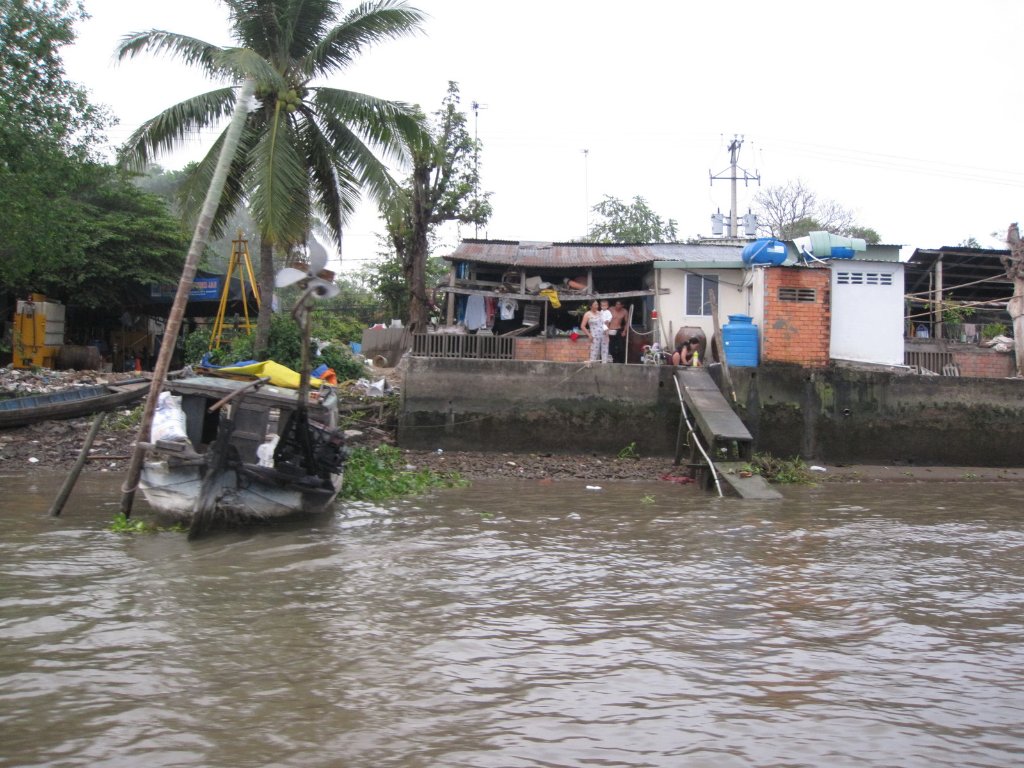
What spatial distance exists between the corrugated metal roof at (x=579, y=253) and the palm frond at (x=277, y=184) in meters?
5.50

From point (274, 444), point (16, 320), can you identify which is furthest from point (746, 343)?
point (16, 320)

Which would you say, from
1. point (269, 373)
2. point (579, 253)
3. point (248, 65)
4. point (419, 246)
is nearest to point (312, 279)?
Answer: point (269, 373)

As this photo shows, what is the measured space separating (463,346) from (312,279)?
999cm

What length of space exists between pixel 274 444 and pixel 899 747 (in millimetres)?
7542

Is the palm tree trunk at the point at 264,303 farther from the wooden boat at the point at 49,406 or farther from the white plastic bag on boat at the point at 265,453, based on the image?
the white plastic bag on boat at the point at 265,453

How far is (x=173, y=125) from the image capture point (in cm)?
1538

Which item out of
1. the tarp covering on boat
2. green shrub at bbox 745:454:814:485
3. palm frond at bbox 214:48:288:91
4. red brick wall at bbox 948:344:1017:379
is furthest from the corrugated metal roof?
the tarp covering on boat

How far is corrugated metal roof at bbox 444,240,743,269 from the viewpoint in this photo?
2027 cm

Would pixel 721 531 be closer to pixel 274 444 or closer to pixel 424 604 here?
pixel 424 604

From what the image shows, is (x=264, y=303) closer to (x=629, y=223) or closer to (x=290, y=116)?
(x=290, y=116)

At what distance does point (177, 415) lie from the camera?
9.24 meters

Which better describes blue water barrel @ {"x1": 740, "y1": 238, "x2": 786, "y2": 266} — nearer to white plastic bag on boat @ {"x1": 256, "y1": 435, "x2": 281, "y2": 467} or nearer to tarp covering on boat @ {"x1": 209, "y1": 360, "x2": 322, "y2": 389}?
tarp covering on boat @ {"x1": 209, "y1": 360, "x2": 322, "y2": 389}

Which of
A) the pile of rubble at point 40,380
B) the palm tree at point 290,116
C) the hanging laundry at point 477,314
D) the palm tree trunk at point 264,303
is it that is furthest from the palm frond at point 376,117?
the pile of rubble at point 40,380

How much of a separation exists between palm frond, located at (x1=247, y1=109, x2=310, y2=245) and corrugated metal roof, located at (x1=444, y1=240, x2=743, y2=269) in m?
5.50
